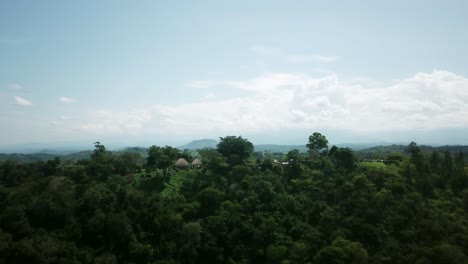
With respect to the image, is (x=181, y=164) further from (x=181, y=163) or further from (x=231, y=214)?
(x=231, y=214)

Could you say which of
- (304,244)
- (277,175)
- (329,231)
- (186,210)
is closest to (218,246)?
(186,210)

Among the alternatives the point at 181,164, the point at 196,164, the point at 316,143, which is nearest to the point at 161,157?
the point at 181,164

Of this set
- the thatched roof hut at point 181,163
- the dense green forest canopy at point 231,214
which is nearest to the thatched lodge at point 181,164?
the thatched roof hut at point 181,163

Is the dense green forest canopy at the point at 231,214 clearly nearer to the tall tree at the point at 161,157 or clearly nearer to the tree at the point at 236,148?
the tall tree at the point at 161,157

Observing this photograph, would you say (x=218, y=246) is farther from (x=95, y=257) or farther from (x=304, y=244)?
(x=95, y=257)

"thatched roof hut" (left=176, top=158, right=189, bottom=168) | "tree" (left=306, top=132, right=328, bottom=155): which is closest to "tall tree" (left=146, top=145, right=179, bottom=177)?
"thatched roof hut" (left=176, top=158, right=189, bottom=168)

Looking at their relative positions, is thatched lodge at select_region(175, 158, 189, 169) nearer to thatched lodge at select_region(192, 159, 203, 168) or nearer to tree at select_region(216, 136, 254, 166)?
thatched lodge at select_region(192, 159, 203, 168)
